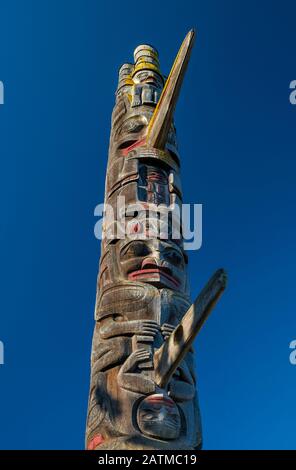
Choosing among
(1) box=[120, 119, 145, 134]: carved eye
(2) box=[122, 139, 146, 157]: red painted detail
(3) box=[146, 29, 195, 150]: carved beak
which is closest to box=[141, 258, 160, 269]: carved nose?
(3) box=[146, 29, 195, 150]: carved beak

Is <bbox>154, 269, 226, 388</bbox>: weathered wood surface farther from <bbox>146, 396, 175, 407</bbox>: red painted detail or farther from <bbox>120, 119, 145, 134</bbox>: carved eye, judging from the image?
<bbox>120, 119, 145, 134</bbox>: carved eye

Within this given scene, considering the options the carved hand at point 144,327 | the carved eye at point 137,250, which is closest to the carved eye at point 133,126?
the carved eye at point 137,250

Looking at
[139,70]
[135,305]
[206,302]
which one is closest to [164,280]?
[135,305]

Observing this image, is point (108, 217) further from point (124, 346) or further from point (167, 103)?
point (124, 346)

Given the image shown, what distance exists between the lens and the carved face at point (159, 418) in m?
4.33

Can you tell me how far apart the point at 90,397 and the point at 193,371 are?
0.98m

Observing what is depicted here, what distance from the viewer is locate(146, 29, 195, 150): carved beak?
21.1 ft

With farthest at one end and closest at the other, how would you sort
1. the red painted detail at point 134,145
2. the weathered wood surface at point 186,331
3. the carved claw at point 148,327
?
1. the red painted detail at point 134,145
2. the carved claw at point 148,327
3. the weathered wood surface at point 186,331

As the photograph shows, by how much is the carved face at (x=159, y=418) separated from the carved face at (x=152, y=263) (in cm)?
133

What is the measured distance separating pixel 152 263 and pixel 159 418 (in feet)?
5.58

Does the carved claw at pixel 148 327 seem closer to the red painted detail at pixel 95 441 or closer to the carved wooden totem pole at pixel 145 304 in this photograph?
the carved wooden totem pole at pixel 145 304

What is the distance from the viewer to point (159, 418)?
4.39m

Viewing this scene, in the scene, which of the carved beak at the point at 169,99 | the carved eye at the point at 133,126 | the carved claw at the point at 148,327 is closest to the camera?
the carved claw at the point at 148,327
